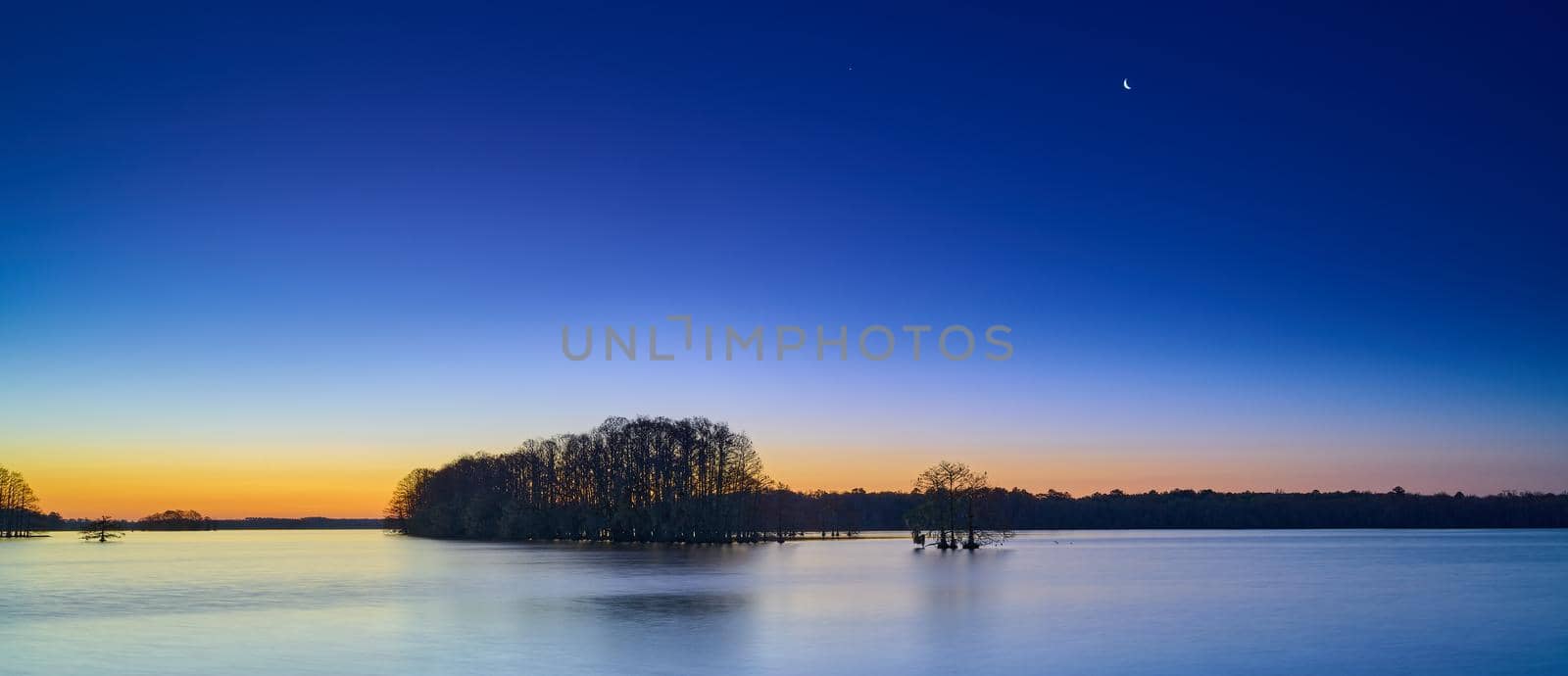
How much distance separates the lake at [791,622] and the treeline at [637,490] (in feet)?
179

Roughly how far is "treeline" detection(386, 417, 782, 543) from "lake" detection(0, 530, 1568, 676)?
179ft

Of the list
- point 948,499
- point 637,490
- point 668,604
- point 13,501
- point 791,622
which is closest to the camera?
point 791,622

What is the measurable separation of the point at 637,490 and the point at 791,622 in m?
85.5

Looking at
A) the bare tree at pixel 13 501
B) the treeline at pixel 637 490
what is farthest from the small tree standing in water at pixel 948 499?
the bare tree at pixel 13 501

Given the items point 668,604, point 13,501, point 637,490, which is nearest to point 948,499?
point 637,490

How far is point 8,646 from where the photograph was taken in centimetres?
2400

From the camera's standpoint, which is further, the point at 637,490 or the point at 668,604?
the point at 637,490

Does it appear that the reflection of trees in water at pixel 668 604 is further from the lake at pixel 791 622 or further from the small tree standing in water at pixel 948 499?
the small tree standing in water at pixel 948 499

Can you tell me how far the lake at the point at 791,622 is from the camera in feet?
70.4

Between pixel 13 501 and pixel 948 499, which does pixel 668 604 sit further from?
pixel 13 501

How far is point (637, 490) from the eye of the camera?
368 feet

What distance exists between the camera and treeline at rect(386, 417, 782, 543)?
4220 inches

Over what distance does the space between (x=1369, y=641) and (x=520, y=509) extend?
4400 inches

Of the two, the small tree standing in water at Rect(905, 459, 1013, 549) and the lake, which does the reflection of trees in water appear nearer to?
the lake
